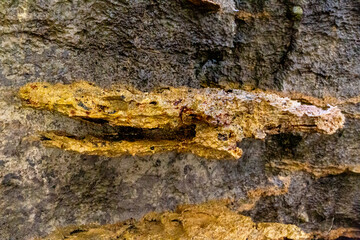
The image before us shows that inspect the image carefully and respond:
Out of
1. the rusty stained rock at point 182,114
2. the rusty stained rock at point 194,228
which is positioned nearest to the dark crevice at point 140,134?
the rusty stained rock at point 182,114

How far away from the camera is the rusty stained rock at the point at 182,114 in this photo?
69cm

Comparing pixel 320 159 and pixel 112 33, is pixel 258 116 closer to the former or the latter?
pixel 320 159

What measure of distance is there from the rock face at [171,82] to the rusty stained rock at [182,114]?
0.03 metres

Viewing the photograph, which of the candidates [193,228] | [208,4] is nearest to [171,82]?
[208,4]

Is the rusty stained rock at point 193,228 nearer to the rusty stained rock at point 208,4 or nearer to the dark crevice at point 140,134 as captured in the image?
the dark crevice at point 140,134

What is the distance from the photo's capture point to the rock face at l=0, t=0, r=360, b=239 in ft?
2.19

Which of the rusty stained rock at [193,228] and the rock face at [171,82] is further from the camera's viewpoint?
the rusty stained rock at [193,228]

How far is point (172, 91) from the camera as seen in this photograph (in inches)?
29.8

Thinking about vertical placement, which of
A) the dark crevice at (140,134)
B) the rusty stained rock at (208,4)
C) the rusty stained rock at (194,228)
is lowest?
the rusty stained rock at (194,228)

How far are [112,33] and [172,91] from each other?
21 cm

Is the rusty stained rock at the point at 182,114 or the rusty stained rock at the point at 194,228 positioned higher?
the rusty stained rock at the point at 182,114

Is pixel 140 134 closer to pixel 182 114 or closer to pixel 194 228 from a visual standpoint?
pixel 182 114

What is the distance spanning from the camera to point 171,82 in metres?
0.76

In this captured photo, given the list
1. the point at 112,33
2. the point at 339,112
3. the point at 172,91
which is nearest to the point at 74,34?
the point at 112,33
